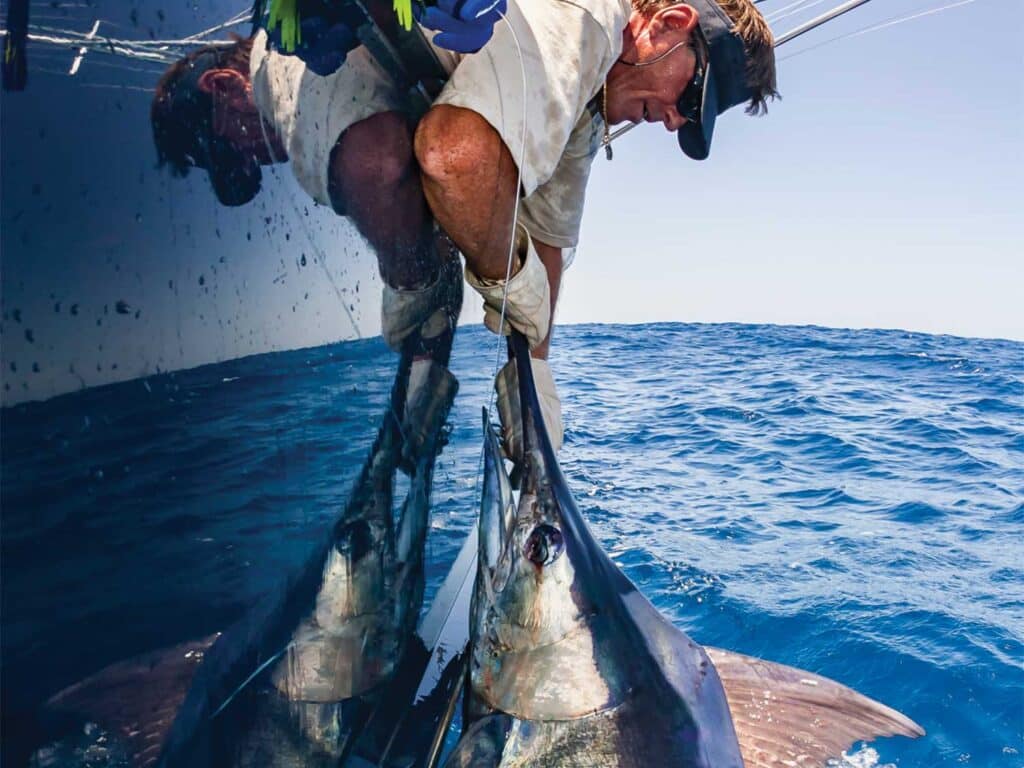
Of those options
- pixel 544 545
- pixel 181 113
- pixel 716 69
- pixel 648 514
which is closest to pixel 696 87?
pixel 716 69

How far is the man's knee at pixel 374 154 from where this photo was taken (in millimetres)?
1037

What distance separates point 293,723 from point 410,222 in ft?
2.42

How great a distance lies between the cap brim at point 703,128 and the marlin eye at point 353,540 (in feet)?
4.19

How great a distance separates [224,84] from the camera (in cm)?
78

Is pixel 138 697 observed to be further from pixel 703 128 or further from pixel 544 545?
pixel 703 128

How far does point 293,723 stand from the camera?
3.41 ft

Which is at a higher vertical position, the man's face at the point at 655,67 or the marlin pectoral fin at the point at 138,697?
the man's face at the point at 655,67

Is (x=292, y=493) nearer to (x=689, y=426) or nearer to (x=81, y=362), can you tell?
(x=81, y=362)

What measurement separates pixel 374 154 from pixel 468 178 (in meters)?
0.14

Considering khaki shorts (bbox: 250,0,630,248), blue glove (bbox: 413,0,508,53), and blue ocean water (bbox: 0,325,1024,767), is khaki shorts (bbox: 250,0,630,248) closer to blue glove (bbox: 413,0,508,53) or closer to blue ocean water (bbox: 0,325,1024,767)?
blue glove (bbox: 413,0,508,53)

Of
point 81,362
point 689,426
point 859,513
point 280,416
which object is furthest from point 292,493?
point 689,426

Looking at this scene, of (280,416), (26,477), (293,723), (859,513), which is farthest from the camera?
(859,513)

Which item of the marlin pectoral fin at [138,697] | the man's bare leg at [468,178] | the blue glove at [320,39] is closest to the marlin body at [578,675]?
the man's bare leg at [468,178]

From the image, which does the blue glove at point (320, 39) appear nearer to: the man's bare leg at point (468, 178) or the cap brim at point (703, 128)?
the man's bare leg at point (468, 178)
